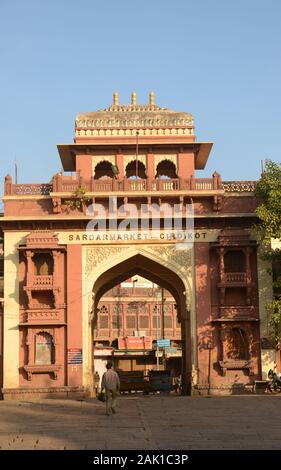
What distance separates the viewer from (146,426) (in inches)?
556

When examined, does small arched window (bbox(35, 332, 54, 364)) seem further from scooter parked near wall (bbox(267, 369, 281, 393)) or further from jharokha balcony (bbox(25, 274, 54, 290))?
scooter parked near wall (bbox(267, 369, 281, 393))

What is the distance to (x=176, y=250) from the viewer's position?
2714 centimetres

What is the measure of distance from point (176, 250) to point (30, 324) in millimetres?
5556

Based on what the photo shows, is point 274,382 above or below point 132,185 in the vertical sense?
below

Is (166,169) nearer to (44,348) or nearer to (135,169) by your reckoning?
(135,169)

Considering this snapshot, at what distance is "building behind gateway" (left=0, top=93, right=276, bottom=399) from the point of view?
26.2 m

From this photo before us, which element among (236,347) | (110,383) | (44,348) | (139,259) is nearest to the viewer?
(110,383)

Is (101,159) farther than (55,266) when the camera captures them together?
Yes

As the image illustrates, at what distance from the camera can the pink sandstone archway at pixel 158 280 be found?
27.6m

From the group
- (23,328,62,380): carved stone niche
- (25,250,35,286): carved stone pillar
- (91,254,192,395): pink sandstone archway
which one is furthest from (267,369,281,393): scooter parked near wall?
(25,250,35,286): carved stone pillar

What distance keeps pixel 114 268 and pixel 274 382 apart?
7.01 metres

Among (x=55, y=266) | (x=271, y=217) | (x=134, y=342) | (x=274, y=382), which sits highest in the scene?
(x=271, y=217)

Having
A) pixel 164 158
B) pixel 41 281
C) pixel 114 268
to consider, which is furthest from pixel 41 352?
pixel 164 158
